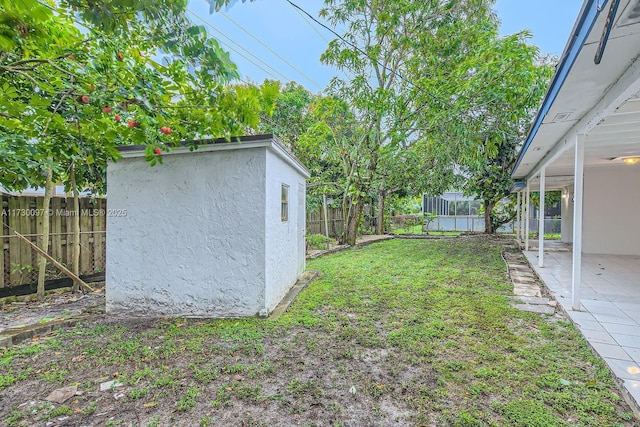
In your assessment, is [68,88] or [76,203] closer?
[68,88]

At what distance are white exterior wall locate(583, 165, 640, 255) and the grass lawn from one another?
5.82m

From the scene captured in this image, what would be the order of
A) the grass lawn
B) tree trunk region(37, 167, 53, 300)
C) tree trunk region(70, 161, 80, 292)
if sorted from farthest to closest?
tree trunk region(70, 161, 80, 292)
tree trunk region(37, 167, 53, 300)
the grass lawn

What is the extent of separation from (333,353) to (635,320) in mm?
3428

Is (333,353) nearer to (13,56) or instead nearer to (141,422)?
(141,422)

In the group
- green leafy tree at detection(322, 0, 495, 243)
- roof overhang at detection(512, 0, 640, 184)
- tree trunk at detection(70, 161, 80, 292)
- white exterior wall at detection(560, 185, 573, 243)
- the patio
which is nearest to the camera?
roof overhang at detection(512, 0, 640, 184)

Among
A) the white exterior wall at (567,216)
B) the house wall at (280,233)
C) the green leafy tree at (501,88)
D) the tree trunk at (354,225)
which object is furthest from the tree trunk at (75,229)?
the white exterior wall at (567,216)

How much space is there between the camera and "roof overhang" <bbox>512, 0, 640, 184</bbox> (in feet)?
6.41

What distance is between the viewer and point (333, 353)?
119 inches

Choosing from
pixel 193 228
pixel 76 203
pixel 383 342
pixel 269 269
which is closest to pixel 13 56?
pixel 76 203

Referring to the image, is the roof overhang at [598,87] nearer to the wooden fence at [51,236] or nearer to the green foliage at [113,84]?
the green foliage at [113,84]

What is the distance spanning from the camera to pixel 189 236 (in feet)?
13.6

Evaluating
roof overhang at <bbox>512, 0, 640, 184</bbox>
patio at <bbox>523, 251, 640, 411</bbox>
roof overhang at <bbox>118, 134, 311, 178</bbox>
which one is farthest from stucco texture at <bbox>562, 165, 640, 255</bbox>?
roof overhang at <bbox>118, 134, 311, 178</bbox>

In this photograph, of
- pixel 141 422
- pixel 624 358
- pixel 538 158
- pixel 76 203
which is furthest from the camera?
pixel 538 158

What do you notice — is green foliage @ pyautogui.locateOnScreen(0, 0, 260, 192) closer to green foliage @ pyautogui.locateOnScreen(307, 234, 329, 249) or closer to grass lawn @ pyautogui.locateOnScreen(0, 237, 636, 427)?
grass lawn @ pyautogui.locateOnScreen(0, 237, 636, 427)
